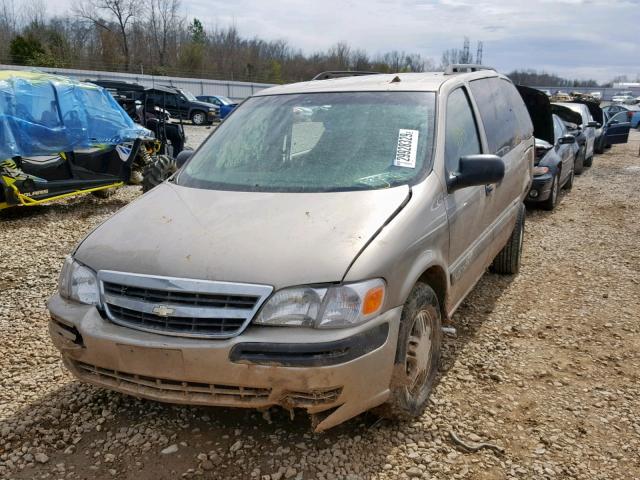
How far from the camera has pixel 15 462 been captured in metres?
2.66

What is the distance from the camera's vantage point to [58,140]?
310 inches

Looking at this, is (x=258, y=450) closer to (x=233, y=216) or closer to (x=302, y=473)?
(x=302, y=473)

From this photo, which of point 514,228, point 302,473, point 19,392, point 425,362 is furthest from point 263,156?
point 514,228

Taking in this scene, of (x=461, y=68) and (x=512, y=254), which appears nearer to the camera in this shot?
(x=461, y=68)

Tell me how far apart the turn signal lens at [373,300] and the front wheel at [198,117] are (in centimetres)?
2677

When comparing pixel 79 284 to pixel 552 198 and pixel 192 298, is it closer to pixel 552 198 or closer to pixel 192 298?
pixel 192 298

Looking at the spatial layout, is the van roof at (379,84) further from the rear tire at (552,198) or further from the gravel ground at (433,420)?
the rear tire at (552,198)

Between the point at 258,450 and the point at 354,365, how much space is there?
0.78 metres

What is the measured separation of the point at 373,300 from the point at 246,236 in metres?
0.67

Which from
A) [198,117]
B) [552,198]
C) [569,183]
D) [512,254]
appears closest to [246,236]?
[512,254]

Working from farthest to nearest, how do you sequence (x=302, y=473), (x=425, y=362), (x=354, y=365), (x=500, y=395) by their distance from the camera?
(x=500, y=395) < (x=425, y=362) < (x=302, y=473) < (x=354, y=365)

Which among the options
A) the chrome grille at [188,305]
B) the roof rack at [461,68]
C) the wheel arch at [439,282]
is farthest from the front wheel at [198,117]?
the chrome grille at [188,305]

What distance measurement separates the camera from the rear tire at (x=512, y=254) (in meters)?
5.29

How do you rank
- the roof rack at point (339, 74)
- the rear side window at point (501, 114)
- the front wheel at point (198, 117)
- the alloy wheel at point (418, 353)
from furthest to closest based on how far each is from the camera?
the front wheel at point (198, 117) < the roof rack at point (339, 74) < the rear side window at point (501, 114) < the alloy wheel at point (418, 353)
